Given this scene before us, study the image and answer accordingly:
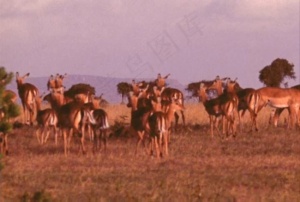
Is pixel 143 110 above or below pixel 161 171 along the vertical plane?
above

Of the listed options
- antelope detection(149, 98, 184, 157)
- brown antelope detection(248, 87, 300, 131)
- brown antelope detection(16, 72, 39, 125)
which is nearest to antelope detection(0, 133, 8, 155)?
antelope detection(149, 98, 184, 157)

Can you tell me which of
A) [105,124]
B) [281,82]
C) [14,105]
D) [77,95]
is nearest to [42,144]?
[105,124]

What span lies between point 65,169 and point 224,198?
A: 452cm

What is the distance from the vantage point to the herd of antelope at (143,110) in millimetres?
20859

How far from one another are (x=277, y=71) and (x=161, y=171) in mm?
36646

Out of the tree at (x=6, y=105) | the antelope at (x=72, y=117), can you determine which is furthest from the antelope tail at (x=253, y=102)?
the tree at (x=6, y=105)

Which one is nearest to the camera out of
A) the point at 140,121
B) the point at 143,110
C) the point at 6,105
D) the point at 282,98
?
the point at 6,105

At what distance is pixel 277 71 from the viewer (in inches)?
2068

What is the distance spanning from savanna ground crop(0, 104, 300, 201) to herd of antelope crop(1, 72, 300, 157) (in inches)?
18.6

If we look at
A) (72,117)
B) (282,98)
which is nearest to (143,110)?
(72,117)

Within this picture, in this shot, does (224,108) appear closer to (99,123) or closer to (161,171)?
(99,123)

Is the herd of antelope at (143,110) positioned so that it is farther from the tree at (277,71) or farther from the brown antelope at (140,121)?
the tree at (277,71)

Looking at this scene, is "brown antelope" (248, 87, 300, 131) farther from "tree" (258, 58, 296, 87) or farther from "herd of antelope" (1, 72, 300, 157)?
"tree" (258, 58, 296, 87)

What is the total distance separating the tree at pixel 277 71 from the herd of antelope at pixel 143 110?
66.7 ft
